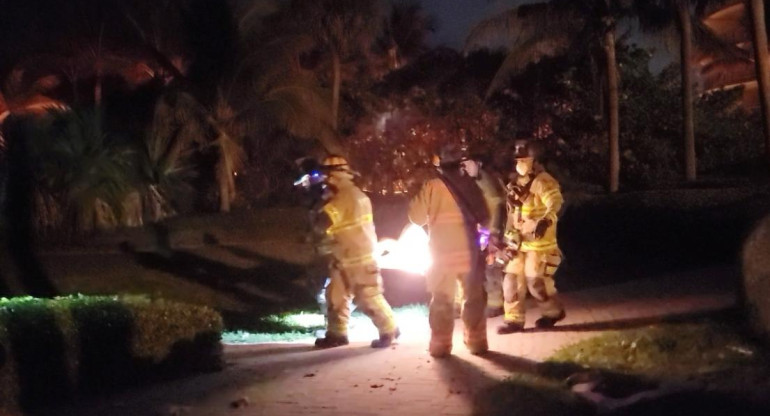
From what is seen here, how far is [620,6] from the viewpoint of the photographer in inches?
924

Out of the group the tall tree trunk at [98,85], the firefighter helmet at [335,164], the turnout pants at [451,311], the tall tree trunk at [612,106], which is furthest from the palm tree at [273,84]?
the turnout pants at [451,311]

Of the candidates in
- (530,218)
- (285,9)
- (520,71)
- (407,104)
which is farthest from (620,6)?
(530,218)

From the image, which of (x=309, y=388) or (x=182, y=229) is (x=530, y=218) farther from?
(x=182, y=229)

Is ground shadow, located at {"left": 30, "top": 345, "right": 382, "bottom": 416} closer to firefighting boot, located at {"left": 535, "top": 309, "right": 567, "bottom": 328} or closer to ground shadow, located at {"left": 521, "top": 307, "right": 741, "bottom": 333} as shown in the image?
firefighting boot, located at {"left": 535, "top": 309, "right": 567, "bottom": 328}

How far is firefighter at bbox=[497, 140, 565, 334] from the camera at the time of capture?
1052cm

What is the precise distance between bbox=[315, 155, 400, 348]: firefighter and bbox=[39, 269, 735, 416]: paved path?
1.40ft

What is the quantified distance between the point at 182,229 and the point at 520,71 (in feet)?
32.1

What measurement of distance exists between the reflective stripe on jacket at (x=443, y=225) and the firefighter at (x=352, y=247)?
32.6 inches

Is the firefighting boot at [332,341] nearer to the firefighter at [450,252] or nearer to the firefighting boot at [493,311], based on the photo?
the firefighter at [450,252]

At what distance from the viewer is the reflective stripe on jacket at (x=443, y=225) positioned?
30.6 ft

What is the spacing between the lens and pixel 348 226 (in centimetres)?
1010

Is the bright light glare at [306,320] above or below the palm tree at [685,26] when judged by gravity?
below

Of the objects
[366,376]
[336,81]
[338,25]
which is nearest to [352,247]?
[366,376]

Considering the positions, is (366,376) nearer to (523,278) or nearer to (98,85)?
(523,278)
